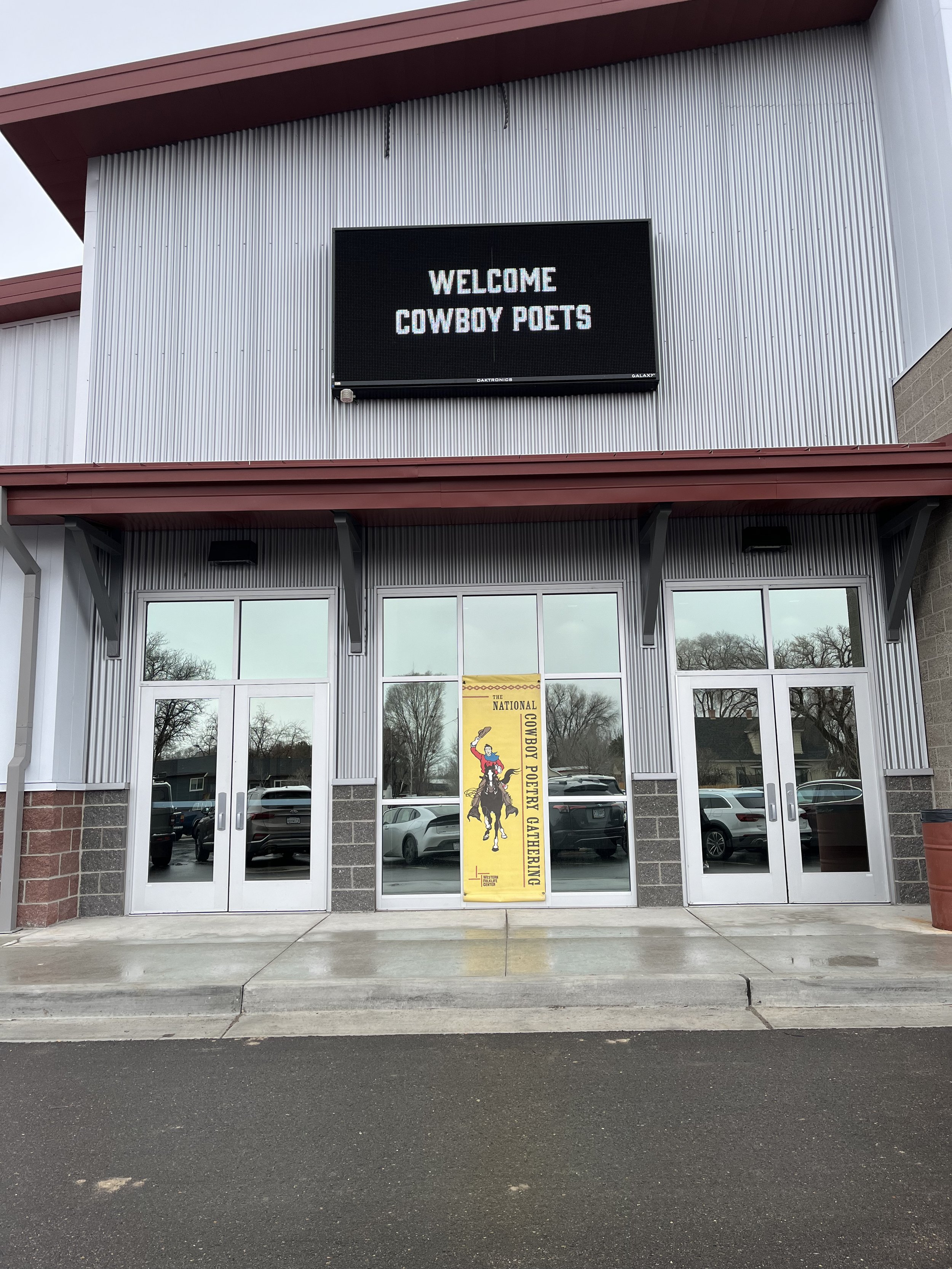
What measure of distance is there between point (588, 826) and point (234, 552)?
5.05 meters

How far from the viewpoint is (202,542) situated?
36.5 ft

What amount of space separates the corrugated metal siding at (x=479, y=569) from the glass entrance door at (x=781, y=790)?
541 mm

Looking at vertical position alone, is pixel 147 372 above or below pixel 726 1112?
above

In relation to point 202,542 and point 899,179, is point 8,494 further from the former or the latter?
point 899,179

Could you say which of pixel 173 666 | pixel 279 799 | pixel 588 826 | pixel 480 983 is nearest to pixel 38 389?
pixel 173 666

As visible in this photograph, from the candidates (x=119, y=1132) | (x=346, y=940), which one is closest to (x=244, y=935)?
(x=346, y=940)

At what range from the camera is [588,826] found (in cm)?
1062

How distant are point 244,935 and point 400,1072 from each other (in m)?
4.03

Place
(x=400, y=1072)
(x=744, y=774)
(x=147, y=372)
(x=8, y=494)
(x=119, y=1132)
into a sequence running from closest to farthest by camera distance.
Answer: (x=119, y=1132)
(x=400, y=1072)
(x=8, y=494)
(x=744, y=774)
(x=147, y=372)

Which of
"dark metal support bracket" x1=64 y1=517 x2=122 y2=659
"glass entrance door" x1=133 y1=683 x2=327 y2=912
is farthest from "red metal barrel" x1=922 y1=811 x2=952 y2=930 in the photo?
"dark metal support bracket" x1=64 y1=517 x2=122 y2=659

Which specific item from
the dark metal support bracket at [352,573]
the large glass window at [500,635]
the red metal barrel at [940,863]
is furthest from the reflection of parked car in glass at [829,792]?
the dark metal support bracket at [352,573]

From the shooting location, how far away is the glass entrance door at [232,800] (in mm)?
10594

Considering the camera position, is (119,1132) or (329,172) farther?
(329,172)

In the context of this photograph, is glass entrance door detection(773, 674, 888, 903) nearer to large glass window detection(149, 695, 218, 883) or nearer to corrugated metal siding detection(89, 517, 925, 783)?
corrugated metal siding detection(89, 517, 925, 783)
